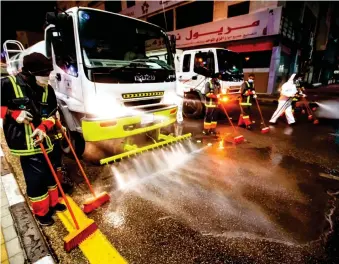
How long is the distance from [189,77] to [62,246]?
6784mm

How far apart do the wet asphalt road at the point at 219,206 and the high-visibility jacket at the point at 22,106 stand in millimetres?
961

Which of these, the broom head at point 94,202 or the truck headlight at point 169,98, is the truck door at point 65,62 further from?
the truck headlight at point 169,98

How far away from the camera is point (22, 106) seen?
79.1 inches

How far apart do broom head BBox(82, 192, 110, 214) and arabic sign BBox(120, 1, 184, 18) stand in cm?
2154

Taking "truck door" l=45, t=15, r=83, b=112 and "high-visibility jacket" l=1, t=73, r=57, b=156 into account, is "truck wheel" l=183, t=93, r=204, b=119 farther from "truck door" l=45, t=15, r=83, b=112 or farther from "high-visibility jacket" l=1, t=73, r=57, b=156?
"high-visibility jacket" l=1, t=73, r=57, b=156

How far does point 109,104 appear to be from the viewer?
3.41m

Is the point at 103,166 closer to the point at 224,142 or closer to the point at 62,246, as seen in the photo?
the point at 62,246

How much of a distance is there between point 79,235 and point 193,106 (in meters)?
6.60

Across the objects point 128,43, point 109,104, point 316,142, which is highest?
point 128,43

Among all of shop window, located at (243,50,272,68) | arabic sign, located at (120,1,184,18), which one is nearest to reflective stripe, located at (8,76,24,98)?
shop window, located at (243,50,272,68)

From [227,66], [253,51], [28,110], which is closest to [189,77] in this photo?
[227,66]

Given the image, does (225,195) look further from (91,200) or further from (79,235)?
(79,235)

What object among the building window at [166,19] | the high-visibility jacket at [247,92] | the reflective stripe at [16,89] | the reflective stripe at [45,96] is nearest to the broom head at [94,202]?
the reflective stripe at [45,96]

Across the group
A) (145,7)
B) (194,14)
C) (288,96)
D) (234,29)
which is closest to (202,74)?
(288,96)
